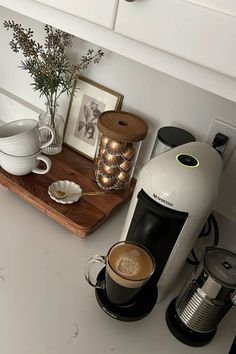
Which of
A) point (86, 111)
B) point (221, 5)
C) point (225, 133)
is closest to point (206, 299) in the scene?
point (225, 133)

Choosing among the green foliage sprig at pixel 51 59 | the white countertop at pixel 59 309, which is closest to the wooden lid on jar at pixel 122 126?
the green foliage sprig at pixel 51 59

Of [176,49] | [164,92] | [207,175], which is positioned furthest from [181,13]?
[164,92]

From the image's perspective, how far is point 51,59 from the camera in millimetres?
941

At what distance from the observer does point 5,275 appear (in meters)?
0.78

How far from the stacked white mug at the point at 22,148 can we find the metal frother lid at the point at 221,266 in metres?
0.51

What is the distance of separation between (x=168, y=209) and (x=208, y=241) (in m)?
0.37

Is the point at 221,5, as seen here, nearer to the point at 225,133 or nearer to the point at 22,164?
the point at 225,133

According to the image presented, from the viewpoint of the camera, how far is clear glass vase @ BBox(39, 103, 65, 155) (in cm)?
108

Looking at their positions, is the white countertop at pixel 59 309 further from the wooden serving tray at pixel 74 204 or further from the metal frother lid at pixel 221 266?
the metal frother lid at pixel 221 266

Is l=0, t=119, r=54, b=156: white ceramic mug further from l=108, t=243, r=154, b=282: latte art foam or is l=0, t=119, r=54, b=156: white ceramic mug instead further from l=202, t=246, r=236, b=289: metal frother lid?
l=202, t=246, r=236, b=289: metal frother lid

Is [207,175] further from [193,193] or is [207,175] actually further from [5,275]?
[5,275]

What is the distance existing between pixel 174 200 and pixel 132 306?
0.25 metres

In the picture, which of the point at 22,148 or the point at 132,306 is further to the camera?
the point at 22,148

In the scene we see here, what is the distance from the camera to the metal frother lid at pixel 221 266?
647mm
